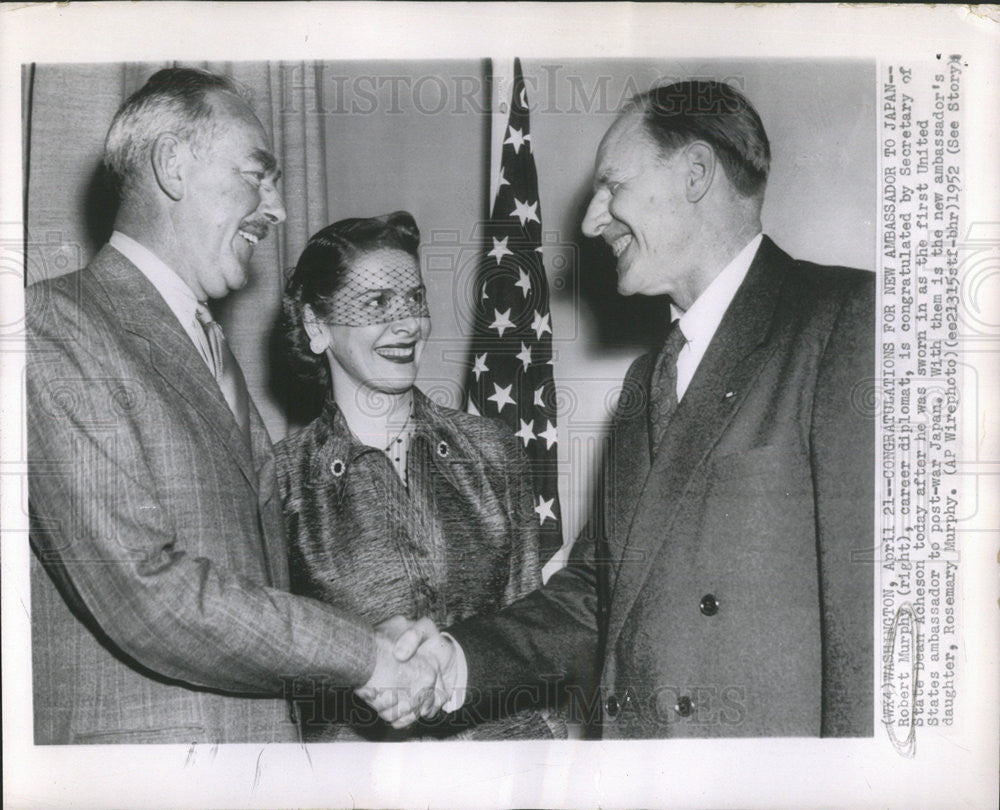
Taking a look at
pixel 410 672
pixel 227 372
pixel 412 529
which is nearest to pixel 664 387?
pixel 412 529

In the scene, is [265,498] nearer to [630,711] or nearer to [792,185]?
[630,711]

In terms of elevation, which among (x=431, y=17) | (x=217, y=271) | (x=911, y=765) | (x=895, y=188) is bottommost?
(x=911, y=765)

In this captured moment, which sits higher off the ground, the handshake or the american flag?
the american flag

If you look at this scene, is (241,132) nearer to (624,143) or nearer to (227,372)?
(227,372)

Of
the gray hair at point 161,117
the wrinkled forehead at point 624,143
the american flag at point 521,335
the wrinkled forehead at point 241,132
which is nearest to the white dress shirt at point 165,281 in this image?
the gray hair at point 161,117

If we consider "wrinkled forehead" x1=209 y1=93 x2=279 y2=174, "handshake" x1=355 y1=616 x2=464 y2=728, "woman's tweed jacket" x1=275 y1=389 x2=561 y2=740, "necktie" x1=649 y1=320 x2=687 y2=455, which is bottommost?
"handshake" x1=355 y1=616 x2=464 y2=728

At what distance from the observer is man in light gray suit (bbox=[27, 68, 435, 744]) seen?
6.43 ft

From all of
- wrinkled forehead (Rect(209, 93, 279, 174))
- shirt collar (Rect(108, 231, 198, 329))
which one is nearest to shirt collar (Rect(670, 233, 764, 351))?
wrinkled forehead (Rect(209, 93, 279, 174))

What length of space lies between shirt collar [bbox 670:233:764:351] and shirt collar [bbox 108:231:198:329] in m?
0.96

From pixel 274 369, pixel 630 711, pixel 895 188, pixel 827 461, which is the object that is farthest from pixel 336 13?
pixel 630 711

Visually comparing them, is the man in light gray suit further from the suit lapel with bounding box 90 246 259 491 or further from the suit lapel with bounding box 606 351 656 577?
the suit lapel with bounding box 606 351 656 577

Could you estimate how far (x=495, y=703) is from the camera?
6.73 feet

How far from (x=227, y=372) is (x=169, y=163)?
1.36 feet

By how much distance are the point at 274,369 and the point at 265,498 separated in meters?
0.25
